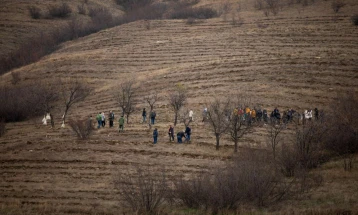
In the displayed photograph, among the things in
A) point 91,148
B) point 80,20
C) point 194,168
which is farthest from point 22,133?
point 80,20

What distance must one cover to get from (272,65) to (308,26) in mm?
20345

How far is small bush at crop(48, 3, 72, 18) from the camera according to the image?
104m

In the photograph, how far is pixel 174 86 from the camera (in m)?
→ 46.5

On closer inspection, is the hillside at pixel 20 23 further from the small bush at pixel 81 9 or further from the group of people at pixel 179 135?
the group of people at pixel 179 135

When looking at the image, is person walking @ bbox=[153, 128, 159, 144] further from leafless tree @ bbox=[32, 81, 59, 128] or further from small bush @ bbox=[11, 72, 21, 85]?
small bush @ bbox=[11, 72, 21, 85]

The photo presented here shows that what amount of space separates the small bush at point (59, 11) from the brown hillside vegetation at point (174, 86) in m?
9.73

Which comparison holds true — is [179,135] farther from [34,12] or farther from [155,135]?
[34,12]

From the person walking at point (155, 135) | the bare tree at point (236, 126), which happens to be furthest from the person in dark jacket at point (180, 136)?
the bare tree at point (236, 126)

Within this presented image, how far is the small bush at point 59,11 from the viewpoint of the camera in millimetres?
103625

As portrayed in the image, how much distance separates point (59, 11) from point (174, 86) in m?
66.7

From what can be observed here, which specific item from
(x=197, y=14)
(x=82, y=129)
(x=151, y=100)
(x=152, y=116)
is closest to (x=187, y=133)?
(x=152, y=116)

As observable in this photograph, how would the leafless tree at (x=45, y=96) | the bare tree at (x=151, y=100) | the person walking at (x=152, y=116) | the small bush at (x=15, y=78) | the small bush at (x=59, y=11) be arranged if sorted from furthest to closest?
the small bush at (x=59, y=11) < the small bush at (x=15, y=78) < the leafless tree at (x=45, y=96) < the bare tree at (x=151, y=100) < the person walking at (x=152, y=116)

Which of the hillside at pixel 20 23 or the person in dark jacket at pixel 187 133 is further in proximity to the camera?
the hillside at pixel 20 23

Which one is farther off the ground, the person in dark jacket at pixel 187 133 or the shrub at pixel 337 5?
the shrub at pixel 337 5
